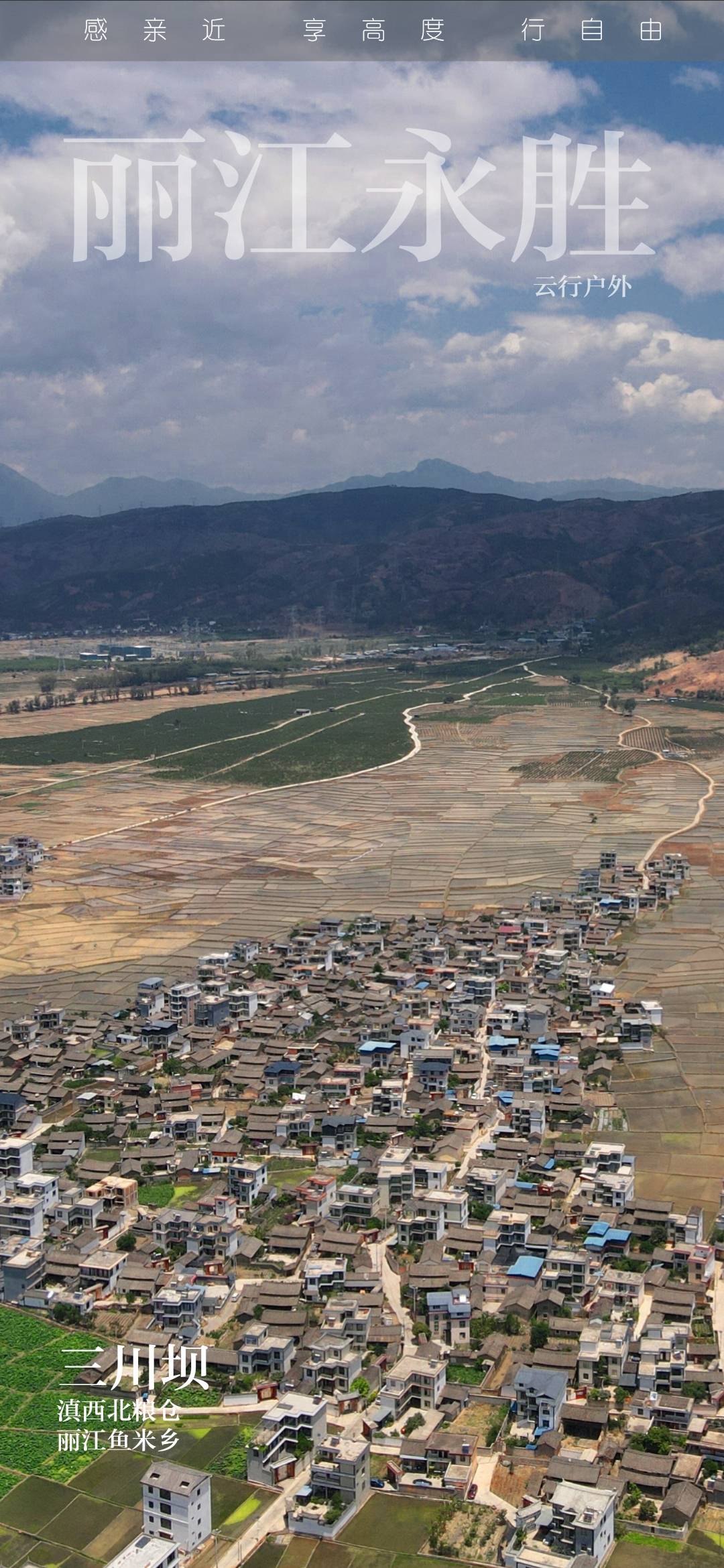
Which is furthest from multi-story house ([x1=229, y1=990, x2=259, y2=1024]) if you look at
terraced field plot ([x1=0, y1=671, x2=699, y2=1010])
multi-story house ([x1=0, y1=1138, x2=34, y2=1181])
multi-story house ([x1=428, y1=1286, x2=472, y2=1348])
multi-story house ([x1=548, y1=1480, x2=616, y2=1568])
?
multi-story house ([x1=548, y1=1480, x2=616, y2=1568])

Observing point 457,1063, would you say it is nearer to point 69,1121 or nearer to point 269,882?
point 69,1121

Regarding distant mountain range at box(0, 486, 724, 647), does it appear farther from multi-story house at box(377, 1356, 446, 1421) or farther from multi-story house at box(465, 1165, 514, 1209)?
multi-story house at box(377, 1356, 446, 1421)

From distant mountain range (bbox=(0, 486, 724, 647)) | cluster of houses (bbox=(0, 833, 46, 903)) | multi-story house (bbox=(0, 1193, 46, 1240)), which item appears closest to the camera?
multi-story house (bbox=(0, 1193, 46, 1240))

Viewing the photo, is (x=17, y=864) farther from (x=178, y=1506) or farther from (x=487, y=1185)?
(x=178, y=1506)

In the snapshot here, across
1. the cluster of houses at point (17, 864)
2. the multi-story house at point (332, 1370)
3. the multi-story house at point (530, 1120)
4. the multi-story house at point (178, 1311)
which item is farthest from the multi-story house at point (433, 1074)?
the cluster of houses at point (17, 864)

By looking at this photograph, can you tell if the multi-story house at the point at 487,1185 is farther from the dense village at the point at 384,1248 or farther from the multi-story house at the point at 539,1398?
the multi-story house at the point at 539,1398
